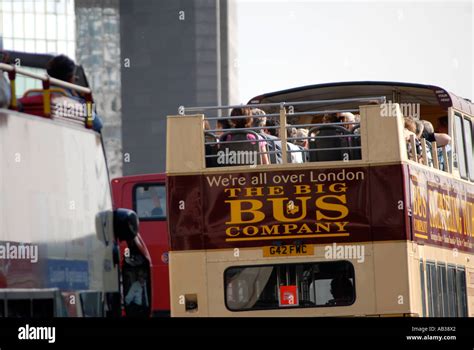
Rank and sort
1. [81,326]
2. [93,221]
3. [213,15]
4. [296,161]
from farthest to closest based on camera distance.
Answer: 1. [213,15]
2. [296,161]
3. [93,221]
4. [81,326]

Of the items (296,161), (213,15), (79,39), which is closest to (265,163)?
(296,161)

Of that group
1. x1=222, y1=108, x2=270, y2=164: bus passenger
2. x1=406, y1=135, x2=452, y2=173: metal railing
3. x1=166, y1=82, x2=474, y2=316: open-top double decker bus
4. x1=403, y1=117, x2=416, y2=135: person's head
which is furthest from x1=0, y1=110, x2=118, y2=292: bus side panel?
x1=403, y1=117, x2=416, y2=135: person's head

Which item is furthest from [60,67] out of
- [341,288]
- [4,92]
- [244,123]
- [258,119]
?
[258,119]

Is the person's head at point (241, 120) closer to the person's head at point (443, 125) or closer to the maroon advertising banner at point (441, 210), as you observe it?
the maroon advertising banner at point (441, 210)

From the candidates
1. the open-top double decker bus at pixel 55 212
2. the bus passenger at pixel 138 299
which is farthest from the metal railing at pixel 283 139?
the open-top double decker bus at pixel 55 212

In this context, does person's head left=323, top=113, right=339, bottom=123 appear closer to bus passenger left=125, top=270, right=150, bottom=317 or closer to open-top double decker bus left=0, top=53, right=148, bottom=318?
bus passenger left=125, top=270, right=150, bottom=317

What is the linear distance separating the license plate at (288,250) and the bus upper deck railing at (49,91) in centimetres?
479

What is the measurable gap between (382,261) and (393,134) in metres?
1.21

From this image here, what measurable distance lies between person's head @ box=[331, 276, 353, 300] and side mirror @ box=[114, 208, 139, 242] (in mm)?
4268

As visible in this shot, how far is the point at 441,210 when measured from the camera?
14828 mm

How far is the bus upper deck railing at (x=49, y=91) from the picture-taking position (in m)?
7.84

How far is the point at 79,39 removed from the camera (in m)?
115

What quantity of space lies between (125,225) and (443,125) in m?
8.18

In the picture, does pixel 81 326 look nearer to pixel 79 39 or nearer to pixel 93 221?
pixel 93 221
